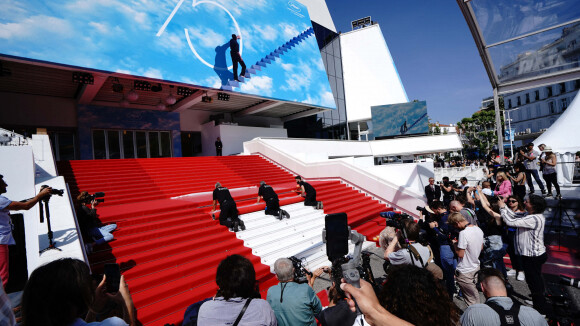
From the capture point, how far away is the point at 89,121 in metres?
15.8

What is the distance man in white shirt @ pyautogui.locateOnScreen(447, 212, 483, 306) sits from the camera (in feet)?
12.2

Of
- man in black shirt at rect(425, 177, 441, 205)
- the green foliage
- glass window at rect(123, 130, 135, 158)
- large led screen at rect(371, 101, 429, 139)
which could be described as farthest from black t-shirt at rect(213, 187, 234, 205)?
the green foliage

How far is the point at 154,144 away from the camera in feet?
61.3

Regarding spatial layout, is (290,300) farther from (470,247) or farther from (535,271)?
(535,271)

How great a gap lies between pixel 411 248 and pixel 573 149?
14.1 m

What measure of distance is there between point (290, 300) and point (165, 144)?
751 inches

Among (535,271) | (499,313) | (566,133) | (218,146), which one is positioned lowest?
(535,271)

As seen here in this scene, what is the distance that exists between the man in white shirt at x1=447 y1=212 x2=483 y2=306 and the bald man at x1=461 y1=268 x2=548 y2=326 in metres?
1.74

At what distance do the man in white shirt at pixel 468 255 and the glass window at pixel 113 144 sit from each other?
62.1ft

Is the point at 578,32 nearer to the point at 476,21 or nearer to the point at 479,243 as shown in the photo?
the point at 476,21

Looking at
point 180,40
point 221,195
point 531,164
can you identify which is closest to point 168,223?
point 221,195

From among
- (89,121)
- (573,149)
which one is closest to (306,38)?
(89,121)

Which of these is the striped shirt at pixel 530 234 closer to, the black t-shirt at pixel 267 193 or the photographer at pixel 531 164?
the black t-shirt at pixel 267 193

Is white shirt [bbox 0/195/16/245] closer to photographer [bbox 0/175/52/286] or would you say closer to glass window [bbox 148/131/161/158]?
photographer [bbox 0/175/52/286]
